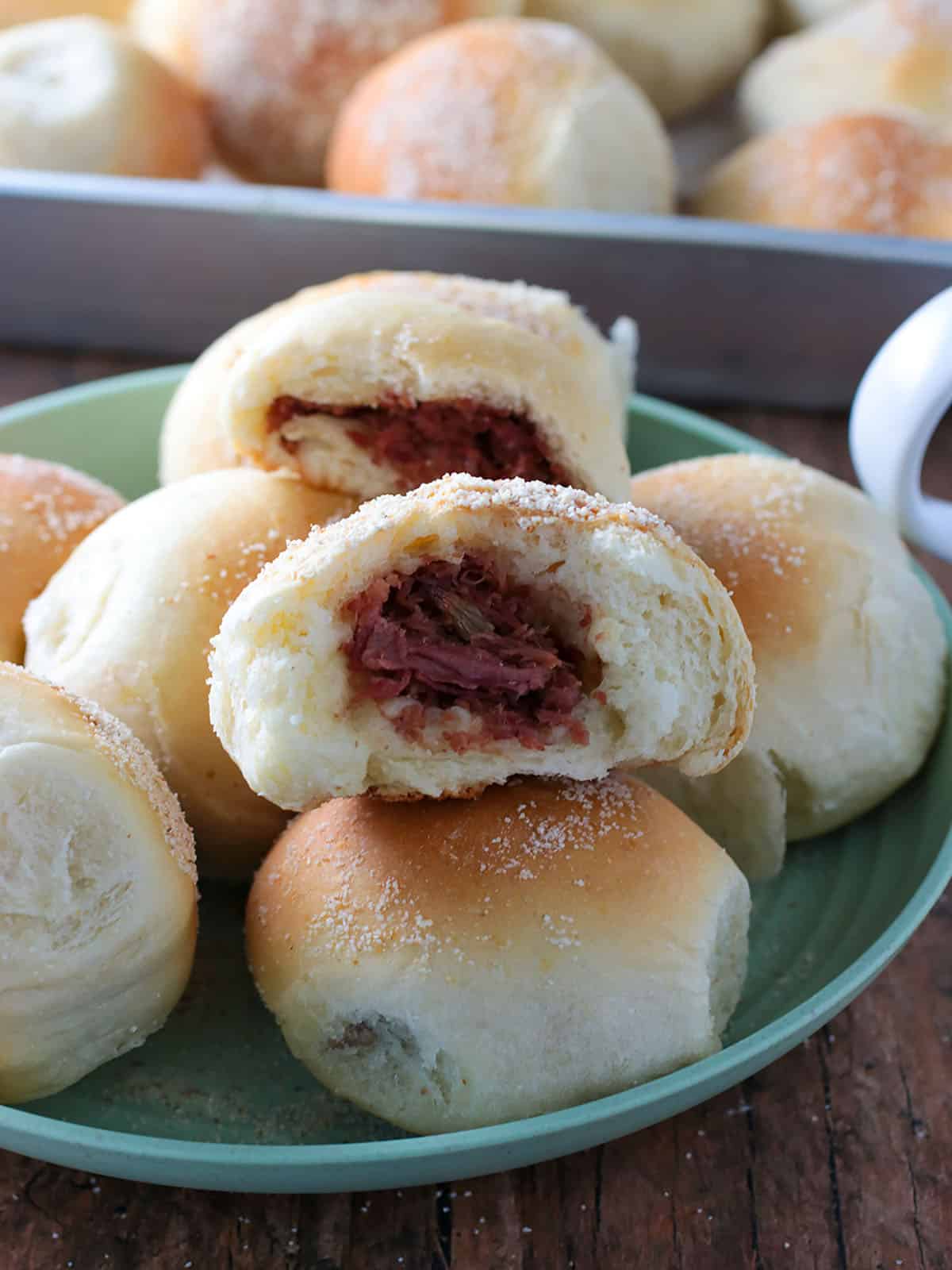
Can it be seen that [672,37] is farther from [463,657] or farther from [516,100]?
[463,657]

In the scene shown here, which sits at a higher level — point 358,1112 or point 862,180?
point 862,180

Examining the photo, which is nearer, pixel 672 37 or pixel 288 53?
pixel 288 53

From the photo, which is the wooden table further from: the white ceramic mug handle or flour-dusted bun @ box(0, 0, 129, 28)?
flour-dusted bun @ box(0, 0, 129, 28)

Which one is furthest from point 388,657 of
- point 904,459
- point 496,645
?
point 904,459

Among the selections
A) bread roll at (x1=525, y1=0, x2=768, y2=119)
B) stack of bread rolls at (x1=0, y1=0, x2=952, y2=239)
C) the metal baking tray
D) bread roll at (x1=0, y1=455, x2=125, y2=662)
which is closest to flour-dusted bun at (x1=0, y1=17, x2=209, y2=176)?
stack of bread rolls at (x1=0, y1=0, x2=952, y2=239)

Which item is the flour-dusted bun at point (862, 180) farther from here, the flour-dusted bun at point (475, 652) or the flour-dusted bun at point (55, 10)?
the flour-dusted bun at point (55, 10)

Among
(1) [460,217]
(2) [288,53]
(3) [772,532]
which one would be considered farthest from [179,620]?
(2) [288,53]

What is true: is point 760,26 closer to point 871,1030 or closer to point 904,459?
point 904,459
